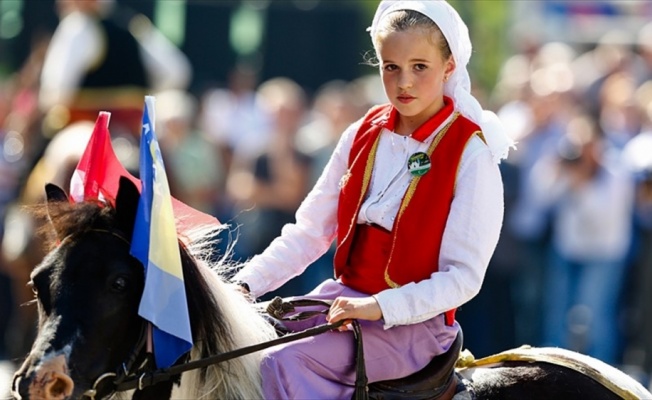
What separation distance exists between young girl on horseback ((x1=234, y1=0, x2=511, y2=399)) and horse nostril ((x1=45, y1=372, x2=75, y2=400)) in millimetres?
758

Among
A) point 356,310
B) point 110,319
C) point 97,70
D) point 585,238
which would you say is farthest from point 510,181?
point 110,319

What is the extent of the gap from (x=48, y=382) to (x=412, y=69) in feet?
5.48

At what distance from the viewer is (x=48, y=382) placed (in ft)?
14.5

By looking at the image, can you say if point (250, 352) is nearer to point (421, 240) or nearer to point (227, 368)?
point (227, 368)

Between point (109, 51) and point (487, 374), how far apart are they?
747 centimetres

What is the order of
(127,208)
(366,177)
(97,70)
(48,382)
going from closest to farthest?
(48,382) < (127,208) < (366,177) < (97,70)

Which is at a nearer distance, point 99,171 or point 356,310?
point 356,310

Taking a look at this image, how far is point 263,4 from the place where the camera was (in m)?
17.5

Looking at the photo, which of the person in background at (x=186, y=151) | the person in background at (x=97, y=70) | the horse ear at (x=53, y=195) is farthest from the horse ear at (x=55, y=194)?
the person in background at (x=186, y=151)

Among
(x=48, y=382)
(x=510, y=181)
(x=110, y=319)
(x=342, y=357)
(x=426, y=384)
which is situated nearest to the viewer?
(x=48, y=382)

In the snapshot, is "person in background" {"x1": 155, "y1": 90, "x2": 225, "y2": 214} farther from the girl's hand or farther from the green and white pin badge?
the girl's hand

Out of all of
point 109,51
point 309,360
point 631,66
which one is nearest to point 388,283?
point 309,360

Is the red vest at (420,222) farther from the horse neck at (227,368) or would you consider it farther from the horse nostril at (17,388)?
the horse nostril at (17,388)

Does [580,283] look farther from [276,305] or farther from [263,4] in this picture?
[276,305]
